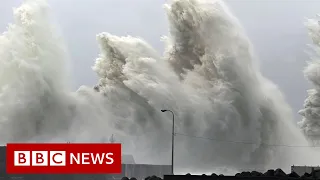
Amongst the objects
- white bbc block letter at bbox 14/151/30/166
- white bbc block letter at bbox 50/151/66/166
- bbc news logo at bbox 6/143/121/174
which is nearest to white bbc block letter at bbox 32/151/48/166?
bbc news logo at bbox 6/143/121/174

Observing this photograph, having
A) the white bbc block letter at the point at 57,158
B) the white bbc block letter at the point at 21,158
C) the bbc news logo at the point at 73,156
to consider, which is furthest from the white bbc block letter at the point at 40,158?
the white bbc block letter at the point at 21,158

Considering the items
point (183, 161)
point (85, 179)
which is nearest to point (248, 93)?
point (183, 161)

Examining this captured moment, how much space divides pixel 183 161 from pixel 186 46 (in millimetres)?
17558

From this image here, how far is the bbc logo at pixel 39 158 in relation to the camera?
26000 millimetres

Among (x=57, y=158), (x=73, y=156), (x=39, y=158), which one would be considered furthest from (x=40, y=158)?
(x=73, y=156)

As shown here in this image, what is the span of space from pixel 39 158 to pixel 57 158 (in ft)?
3.69

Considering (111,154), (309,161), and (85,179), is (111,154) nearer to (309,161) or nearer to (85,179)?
(85,179)

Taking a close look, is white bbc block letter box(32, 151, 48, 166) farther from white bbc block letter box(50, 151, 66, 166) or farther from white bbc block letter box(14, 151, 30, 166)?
white bbc block letter box(14, 151, 30, 166)

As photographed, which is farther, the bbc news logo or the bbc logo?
the bbc logo

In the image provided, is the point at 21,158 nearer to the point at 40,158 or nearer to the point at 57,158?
the point at 40,158

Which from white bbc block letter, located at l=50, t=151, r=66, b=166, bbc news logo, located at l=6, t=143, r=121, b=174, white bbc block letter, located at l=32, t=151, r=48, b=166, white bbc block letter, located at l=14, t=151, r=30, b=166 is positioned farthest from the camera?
white bbc block letter, located at l=14, t=151, r=30, b=166

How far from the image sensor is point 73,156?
26.0m

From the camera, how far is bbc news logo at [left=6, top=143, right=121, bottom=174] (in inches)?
1014

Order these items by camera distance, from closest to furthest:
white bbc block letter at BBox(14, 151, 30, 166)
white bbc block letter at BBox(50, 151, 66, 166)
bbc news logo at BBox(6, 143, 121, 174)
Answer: bbc news logo at BBox(6, 143, 121, 174) < white bbc block letter at BBox(50, 151, 66, 166) < white bbc block letter at BBox(14, 151, 30, 166)
